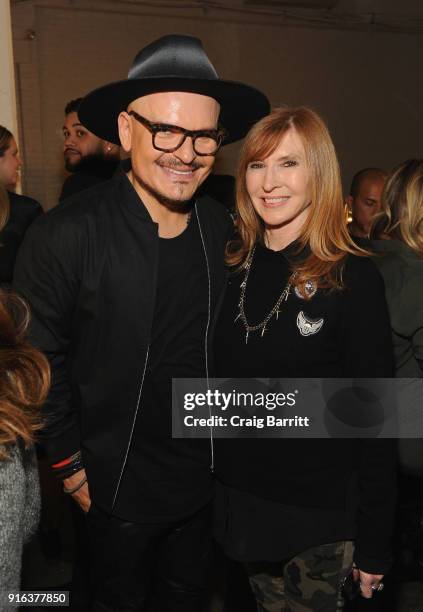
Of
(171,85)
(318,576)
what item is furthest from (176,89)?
(318,576)

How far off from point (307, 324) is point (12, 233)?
1.56 meters

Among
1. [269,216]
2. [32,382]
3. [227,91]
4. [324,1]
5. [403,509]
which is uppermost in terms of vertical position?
[324,1]

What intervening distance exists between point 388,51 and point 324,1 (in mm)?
1171

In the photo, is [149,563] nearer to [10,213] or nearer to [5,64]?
[10,213]

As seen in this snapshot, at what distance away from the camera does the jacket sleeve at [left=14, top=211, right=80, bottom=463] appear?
1611mm

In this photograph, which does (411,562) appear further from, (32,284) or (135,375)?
(32,284)

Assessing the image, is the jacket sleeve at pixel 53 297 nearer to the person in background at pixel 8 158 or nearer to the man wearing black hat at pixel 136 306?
the man wearing black hat at pixel 136 306

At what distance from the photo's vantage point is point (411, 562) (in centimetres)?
267

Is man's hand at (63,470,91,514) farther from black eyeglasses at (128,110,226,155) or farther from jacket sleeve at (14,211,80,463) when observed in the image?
black eyeglasses at (128,110,226,155)

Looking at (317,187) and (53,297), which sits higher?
(317,187)

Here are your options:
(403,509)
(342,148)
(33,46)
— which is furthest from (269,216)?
(342,148)

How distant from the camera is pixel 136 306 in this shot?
1.66 m

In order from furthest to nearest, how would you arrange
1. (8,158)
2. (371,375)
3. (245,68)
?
(245,68)
(8,158)
(371,375)

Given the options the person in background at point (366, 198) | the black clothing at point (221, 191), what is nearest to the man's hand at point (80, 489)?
the black clothing at point (221, 191)
